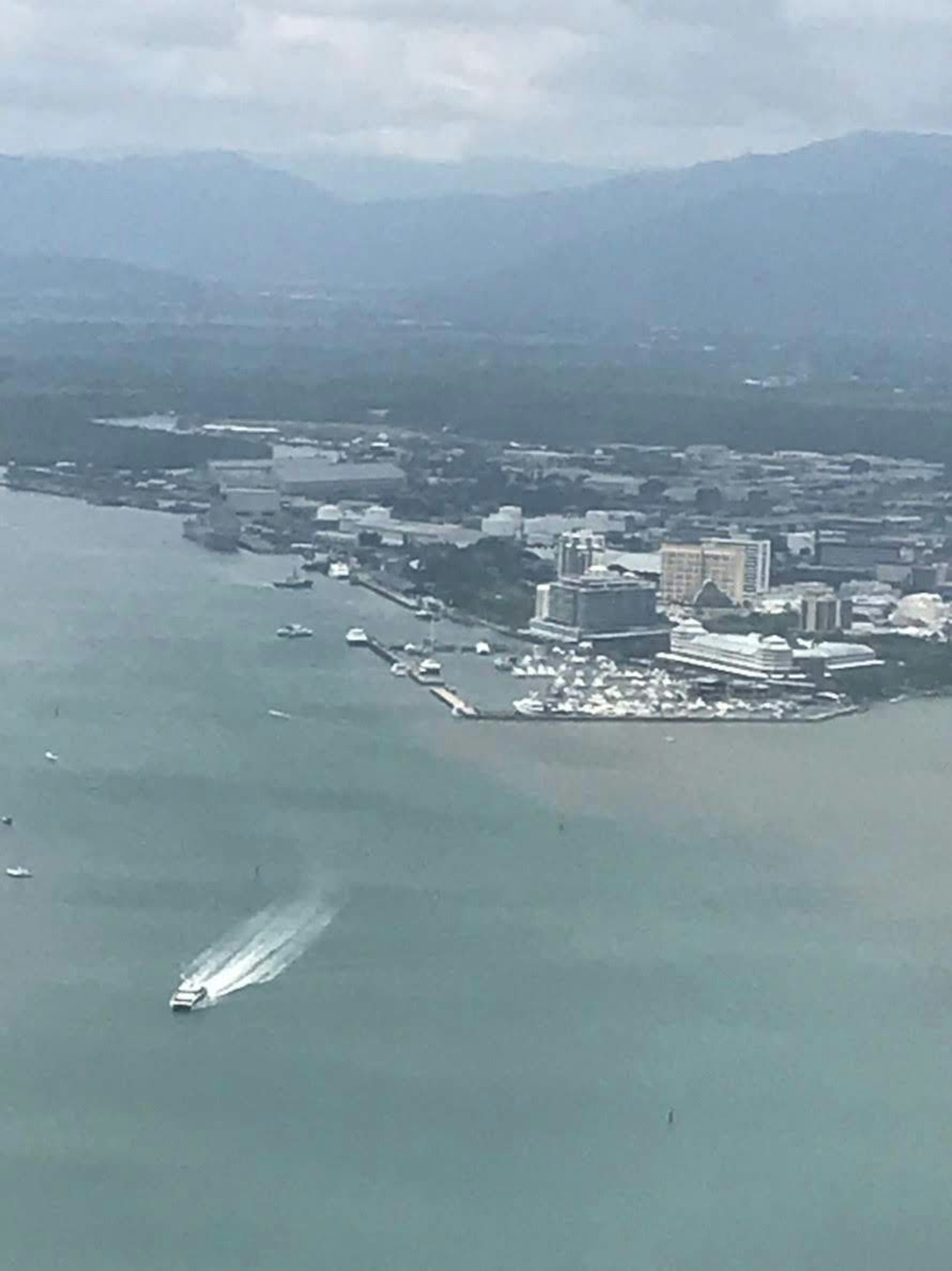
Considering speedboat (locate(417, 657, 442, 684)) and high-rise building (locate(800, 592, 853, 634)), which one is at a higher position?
high-rise building (locate(800, 592, 853, 634))

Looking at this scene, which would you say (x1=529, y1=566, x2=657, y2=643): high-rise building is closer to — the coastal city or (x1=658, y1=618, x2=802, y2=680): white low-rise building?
the coastal city

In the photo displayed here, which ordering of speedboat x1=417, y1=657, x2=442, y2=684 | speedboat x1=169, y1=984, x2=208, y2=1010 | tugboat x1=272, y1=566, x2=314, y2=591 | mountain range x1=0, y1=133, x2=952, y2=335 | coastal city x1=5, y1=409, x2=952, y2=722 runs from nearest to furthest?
speedboat x1=169, y1=984, x2=208, y2=1010 → speedboat x1=417, y1=657, x2=442, y2=684 → coastal city x1=5, y1=409, x2=952, y2=722 → tugboat x1=272, y1=566, x2=314, y2=591 → mountain range x1=0, y1=133, x2=952, y2=335

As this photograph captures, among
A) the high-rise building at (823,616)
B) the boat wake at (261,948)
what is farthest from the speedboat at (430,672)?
the boat wake at (261,948)

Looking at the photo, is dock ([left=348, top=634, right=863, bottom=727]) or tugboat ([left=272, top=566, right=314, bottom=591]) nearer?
dock ([left=348, top=634, right=863, bottom=727])

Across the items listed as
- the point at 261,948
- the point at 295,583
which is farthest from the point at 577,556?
the point at 261,948

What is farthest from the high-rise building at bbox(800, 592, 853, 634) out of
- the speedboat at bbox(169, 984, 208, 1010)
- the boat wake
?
the speedboat at bbox(169, 984, 208, 1010)

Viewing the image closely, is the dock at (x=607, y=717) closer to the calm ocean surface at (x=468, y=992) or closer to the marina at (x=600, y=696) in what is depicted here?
the marina at (x=600, y=696)

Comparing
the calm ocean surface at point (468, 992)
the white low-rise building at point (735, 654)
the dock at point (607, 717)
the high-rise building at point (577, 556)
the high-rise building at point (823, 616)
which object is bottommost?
the calm ocean surface at point (468, 992)
